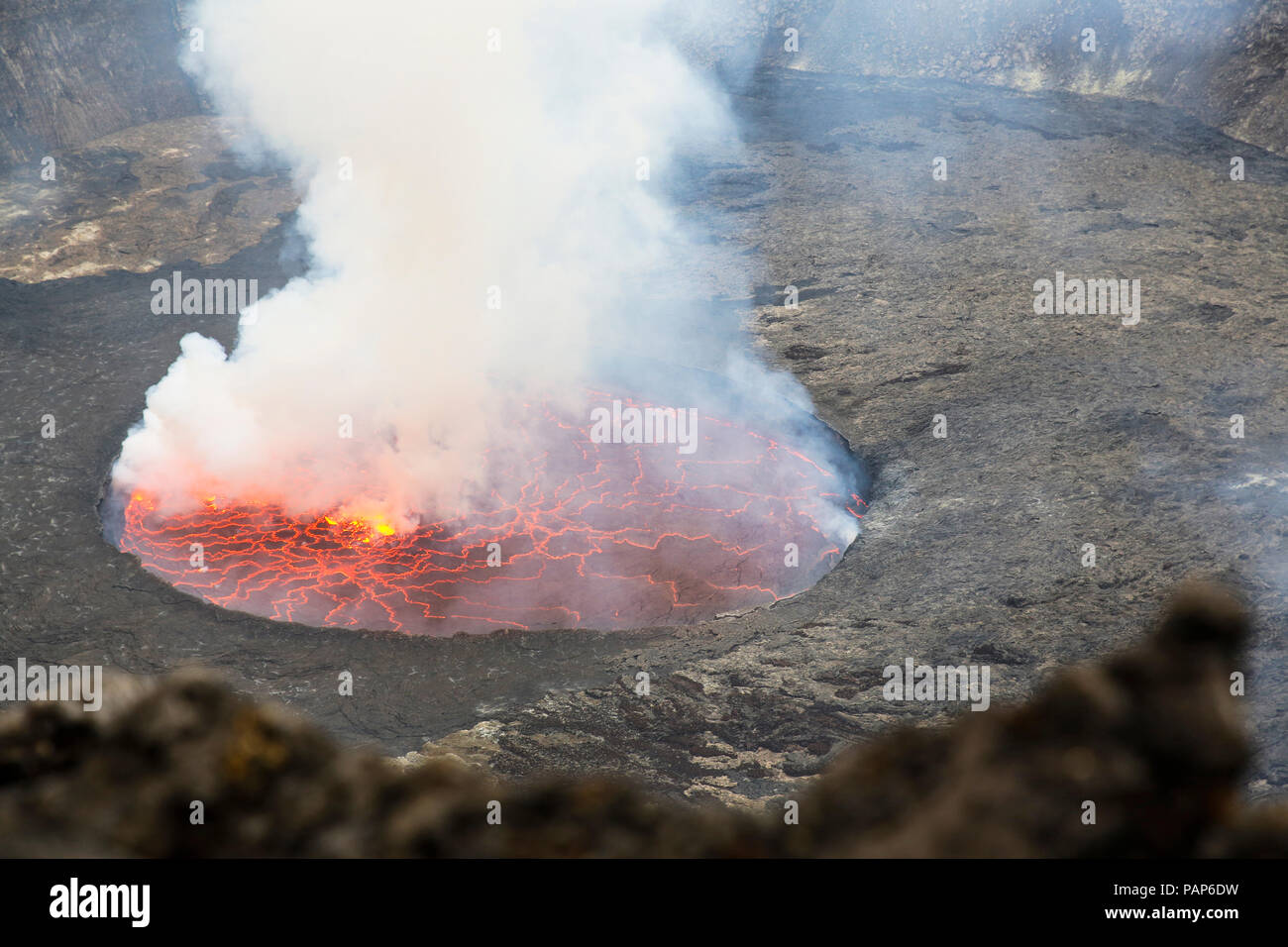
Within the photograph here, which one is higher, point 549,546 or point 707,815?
point 549,546

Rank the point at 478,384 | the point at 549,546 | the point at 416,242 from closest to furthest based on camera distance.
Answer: the point at 549,546 < the point at 478,384 < the point at 416,242

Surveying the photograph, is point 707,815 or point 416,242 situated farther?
point 416,242

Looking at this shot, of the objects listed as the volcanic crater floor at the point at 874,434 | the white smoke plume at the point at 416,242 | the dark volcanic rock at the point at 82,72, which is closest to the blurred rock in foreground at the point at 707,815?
the volcanic crater floor at the point at 874,434

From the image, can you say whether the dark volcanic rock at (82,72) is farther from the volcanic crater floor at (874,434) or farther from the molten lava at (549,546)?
the molten lava at (549,546)

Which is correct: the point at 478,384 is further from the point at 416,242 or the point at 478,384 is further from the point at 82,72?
the point at 82,72

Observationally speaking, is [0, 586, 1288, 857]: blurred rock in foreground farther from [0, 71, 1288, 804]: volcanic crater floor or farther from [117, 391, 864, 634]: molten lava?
[117, 391, 864, 634]: molten lava

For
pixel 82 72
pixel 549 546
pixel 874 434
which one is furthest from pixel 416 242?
pixel 82 72
